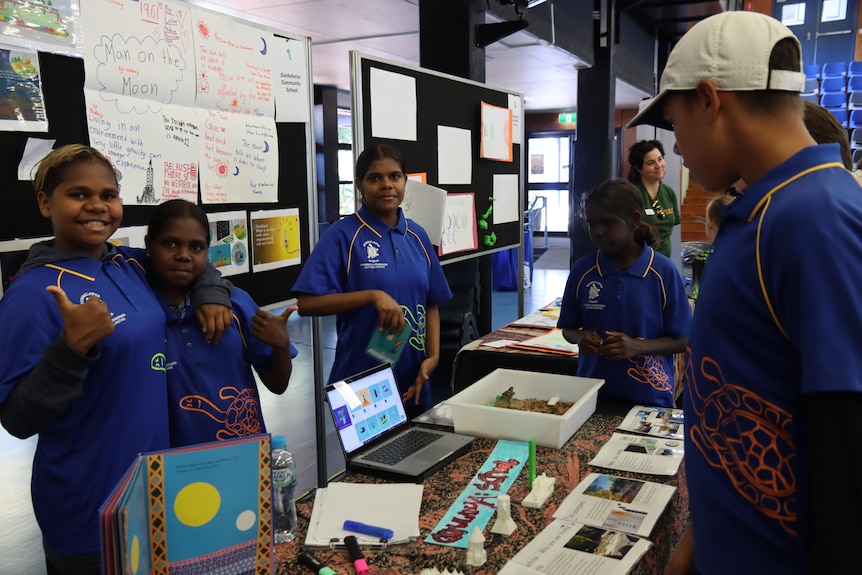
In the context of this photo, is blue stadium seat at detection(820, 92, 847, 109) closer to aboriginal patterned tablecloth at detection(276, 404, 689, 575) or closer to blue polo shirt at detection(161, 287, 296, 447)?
aboriginal patterned tablecloth at detection(276, 404, 689, 575)

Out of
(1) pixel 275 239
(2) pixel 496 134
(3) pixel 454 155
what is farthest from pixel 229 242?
(2) pixel 496 134

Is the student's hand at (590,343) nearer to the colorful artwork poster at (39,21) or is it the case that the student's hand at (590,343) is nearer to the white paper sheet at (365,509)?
the white paper sheet at (365,509)

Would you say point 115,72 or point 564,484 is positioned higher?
point 115,72

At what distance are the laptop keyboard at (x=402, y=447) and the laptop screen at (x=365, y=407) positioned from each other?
0.12 ft

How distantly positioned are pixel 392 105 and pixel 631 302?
143cm

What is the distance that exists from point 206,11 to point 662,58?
9555mm

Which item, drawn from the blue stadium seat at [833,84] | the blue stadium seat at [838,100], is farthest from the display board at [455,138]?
the blue stadium seat at [833,84]

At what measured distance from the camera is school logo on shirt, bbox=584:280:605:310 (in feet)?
6.83

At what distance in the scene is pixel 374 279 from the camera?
2.14 meters

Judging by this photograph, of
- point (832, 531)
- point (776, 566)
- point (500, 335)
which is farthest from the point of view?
point (500, 335)

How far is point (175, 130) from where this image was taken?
1998 mm

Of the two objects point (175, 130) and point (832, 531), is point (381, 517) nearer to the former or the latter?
point (832, 531)

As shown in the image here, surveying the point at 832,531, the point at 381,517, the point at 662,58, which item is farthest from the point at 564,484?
the point at 662,58

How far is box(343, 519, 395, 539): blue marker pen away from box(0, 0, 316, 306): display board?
104cm
